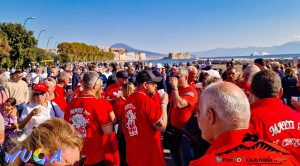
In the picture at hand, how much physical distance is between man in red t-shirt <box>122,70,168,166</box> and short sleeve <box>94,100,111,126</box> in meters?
0.30

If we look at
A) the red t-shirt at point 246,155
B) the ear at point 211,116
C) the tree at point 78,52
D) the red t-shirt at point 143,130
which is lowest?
the red t-shirt at point 143,130

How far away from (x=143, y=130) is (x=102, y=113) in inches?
21.7

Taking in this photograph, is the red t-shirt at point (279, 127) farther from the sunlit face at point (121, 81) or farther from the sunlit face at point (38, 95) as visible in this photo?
the sunlit face at point (121, 81)

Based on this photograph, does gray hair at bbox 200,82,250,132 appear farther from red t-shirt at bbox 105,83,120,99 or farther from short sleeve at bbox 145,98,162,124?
red t-shirt at bbox 105,83,120,99

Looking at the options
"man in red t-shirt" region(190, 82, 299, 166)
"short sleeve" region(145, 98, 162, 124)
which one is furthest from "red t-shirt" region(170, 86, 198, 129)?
"man in red t-shirt" region(190, 82, 299, 166)

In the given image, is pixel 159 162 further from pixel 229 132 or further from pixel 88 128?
pixel 229 132

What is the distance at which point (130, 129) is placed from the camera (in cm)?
407

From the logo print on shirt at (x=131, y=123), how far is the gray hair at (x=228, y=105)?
6.78ft

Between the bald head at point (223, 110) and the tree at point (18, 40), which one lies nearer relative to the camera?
the bald head at point (223, 110)

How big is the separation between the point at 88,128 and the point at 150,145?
79 cm

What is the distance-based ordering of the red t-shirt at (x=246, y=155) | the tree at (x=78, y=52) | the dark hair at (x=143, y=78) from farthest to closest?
the tree at (x=78, y=52)
the dark hair at (x=143, y=78)
the red t-shirt at (x=246, y=155)

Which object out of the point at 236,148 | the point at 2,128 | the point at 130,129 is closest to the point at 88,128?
the point at 130,129

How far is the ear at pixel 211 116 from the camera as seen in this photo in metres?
1.92

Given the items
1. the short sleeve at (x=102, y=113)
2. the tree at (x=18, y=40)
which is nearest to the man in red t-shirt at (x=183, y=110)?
the short sleeve at (x=102, y=113)
